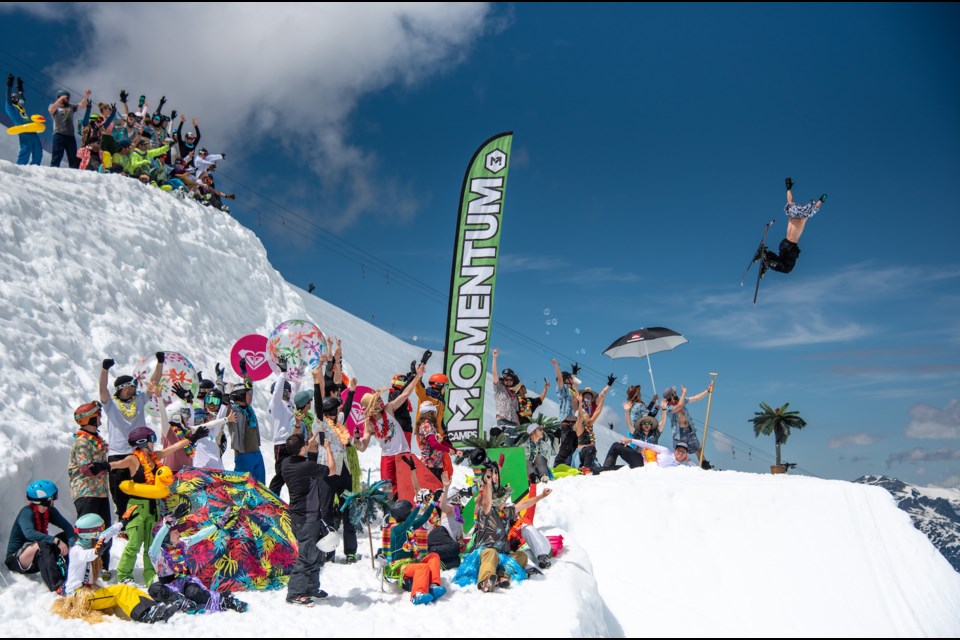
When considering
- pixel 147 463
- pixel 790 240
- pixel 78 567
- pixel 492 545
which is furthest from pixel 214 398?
pixel 790 240

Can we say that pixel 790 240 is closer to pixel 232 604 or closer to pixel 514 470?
pixel 514 470

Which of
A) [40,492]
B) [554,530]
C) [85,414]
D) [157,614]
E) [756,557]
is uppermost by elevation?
[85,414]

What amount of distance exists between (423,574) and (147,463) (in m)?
3.11

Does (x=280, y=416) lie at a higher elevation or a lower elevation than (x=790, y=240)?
lower

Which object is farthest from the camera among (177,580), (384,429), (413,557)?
(384,429)

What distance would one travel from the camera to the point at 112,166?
15.5 m

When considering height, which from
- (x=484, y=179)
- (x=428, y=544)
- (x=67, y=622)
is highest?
(x=484, y=179)

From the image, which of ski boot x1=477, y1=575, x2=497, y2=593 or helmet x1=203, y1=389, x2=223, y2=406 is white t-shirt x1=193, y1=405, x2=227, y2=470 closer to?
helmet x1=203, y1=389, x2=223, y2=406

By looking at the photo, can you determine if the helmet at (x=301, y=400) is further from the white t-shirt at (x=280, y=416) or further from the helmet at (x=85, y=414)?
A: the helmet at (x=85, y=414)

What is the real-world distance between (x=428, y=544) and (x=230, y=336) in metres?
9.01

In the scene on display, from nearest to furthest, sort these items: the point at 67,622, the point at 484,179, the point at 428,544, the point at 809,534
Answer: the point at 67,622
the point at 428,544
the point at 809,534
the point at 484,179

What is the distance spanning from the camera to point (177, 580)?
6.63 meters

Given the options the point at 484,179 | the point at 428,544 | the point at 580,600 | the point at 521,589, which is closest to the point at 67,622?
the point at 428,544

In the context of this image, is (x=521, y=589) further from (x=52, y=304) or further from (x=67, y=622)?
(x=52, y=304)
